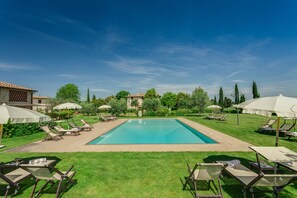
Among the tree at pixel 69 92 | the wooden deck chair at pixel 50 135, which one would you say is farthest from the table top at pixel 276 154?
the tree at pixel 69 92

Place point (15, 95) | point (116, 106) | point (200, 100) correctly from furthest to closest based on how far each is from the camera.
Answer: point (200, 100) → point (116, 106) → point (15, 95)

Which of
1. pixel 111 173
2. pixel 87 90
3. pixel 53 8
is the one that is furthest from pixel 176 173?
pixel 87 90

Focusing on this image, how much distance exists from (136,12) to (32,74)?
32.5m

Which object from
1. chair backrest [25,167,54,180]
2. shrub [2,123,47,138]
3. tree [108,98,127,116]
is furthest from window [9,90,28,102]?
chair backrest [25,167,54,180]

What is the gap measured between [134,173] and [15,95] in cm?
2348

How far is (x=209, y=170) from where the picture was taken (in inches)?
156

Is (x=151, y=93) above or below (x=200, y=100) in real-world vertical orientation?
above

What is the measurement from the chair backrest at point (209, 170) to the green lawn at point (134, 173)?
613 millimetres

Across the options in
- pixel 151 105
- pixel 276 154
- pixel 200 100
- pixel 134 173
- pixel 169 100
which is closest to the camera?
pixel 276 154

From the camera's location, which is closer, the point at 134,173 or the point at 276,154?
the point at 276,154

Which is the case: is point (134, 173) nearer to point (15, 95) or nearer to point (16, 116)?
point (16, 116)

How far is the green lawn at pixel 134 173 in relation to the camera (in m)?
4.30

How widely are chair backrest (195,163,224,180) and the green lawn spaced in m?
0.61

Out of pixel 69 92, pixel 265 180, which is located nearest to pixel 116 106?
pixel 265 180
